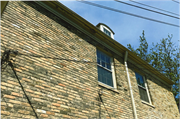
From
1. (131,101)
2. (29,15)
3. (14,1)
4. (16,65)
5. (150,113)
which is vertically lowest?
(150,113)

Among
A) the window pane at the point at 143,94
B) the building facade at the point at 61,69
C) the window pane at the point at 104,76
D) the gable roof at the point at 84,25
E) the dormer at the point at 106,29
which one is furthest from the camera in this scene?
the dormer at the point at 106,29

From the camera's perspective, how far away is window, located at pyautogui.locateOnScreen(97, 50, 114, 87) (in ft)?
23.5

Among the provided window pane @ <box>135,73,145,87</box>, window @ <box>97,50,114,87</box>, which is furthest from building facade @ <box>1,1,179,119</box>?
window pane @ <box>135,73,145,87</box>

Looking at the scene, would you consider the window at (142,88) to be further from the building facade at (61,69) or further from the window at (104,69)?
the window at (104,69)

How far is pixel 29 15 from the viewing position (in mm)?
5516

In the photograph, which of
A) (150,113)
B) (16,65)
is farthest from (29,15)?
(150,113)

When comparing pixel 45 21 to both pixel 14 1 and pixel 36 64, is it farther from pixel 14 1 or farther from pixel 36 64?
pixel 36 64

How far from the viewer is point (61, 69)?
537 cm

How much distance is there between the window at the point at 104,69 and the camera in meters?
7.17

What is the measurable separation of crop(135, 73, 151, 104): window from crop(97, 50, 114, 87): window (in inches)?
98.6

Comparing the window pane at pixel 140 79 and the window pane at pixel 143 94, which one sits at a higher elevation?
the window pane at pixel 140 79

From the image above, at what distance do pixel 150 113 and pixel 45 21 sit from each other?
6.85m

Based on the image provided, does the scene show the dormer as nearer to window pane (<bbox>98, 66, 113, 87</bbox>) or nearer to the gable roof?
the gable roof

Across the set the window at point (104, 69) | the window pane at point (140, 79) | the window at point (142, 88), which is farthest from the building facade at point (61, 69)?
the window pane at point (140, 79)
